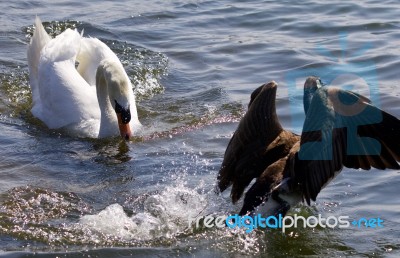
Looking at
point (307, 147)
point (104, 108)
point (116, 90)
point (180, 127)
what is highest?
point (307, 147)

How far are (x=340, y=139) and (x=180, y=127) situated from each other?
10.5 ft

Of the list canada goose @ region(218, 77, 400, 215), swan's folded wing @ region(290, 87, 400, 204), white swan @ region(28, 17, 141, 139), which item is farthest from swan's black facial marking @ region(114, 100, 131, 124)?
swan's folded wing @ region(290, 87, 400, 204)

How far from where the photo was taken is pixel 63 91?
948cm

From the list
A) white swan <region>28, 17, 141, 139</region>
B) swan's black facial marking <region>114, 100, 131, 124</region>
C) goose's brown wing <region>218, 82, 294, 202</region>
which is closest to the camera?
goose's brown wing <region>218, 82, 294, 202</region>

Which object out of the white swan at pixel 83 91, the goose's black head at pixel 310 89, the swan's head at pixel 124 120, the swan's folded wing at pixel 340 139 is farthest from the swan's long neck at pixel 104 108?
the swan's folded wing at pixel 340 139

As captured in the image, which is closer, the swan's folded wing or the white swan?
the swan's folded wing

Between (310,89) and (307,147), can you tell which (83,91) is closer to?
(310,89)

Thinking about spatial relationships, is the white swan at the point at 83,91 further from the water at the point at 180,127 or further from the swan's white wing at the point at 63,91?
the water at the point at 180,127

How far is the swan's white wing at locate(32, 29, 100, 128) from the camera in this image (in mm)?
9383

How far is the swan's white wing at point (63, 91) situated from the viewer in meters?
9.38

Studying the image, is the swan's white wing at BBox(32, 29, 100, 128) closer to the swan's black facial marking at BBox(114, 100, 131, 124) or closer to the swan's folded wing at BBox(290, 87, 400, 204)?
the swan's black facial marking at BBox(114, 100, 131, 124)

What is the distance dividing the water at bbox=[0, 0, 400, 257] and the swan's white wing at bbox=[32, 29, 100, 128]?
193mm

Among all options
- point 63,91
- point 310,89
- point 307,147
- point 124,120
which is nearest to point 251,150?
point 310,89

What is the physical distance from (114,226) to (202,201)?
0.93 metres
